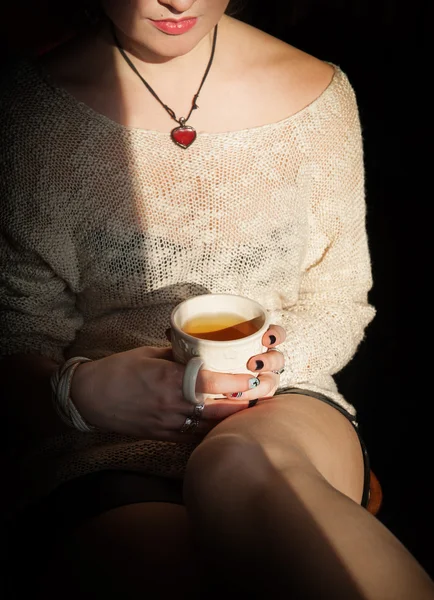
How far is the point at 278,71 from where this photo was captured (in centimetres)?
121

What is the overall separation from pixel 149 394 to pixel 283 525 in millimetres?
289

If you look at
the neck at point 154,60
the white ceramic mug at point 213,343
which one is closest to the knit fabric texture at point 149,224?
the neck at point 154,60

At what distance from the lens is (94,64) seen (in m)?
1.16

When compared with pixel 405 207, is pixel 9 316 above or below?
below

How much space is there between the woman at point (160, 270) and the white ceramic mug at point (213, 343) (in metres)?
0.02

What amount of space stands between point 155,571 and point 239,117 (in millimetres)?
744

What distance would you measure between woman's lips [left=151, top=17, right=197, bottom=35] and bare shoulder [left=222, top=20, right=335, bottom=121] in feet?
0.75

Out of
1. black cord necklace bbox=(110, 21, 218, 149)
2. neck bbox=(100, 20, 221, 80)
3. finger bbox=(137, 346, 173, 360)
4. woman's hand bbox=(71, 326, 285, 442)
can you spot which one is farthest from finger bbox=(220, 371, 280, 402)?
neck bbox=(100, 20, 221, 80)

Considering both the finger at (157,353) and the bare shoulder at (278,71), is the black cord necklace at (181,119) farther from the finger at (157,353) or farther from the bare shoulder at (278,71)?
the finger at (157,353)

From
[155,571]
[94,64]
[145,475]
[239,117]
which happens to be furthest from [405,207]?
[155,571]

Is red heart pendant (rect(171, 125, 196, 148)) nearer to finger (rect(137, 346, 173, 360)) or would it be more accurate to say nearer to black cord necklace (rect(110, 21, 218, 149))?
black cord necklace (rect(110, 21, 218, 149))

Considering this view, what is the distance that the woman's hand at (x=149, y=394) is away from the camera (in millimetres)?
924

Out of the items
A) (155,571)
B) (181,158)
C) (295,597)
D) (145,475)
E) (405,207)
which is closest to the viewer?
(295,597)

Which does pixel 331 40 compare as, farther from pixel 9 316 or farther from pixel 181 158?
pixel 9 316
